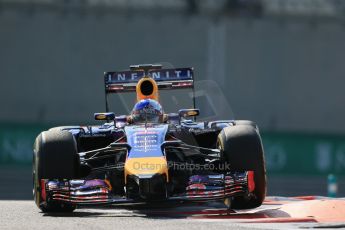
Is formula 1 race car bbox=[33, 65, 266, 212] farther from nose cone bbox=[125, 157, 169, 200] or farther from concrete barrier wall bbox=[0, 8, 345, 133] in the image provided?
concrete barrier wall bbox=[0, 8, 345, 133]

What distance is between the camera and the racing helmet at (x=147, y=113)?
13.2m

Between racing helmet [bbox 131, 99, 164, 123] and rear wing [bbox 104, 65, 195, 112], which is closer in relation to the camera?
racing helmet [bbox 131, 99, 164, 123]

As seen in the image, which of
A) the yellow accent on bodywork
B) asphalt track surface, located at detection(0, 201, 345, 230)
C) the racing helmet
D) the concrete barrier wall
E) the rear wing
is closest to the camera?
asphalt track surface, located at detection(0, 201, 345, 230)

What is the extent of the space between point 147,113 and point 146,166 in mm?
1838

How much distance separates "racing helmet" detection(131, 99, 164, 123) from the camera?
43.2 feet

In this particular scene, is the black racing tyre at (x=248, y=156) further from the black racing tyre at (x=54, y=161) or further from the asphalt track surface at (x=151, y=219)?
the black racing tyre at (x=54, y=161)

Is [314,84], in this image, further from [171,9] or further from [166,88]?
[166,88]

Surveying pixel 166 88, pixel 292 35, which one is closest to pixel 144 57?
pixel 292 35

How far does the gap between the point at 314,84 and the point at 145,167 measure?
105ft

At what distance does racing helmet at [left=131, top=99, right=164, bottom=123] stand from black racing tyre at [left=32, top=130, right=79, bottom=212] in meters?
1.34

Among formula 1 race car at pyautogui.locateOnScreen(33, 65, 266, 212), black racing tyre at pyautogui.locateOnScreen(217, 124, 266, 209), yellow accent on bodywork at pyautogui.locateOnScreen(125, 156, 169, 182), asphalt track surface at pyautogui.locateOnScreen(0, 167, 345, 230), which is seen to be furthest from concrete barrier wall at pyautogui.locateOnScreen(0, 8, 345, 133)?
yellow accent on bodywork at pyautogui.locateOnScreen(125, 156, 169, 182)

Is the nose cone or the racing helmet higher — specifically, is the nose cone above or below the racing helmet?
below

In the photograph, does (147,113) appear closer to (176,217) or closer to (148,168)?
(148,168)

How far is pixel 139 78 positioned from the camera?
14.4m
